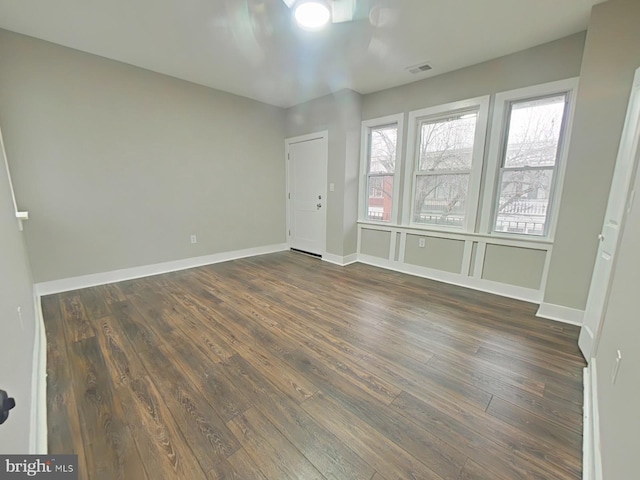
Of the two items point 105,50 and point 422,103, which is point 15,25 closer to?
point 105,50

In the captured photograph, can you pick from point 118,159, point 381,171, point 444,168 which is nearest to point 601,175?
point 444,168

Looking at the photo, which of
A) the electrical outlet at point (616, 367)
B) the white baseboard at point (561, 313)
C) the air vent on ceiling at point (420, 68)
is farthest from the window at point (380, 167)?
the electrical outlet at point (616, 367)

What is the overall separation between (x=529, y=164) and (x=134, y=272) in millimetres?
5025

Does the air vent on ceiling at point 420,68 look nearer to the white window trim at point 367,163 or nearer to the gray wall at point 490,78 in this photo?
the gray wall at point 490,78

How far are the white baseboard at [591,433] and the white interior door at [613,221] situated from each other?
323mm

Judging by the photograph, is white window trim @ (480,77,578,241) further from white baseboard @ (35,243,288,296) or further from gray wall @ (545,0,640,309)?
white baseboard @ (35,243,288,296)

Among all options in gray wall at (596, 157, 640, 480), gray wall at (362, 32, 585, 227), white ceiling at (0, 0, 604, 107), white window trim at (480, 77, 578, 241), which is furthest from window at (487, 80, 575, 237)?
gray wall at (596, 157, 640, 480)

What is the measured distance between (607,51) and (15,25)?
520cm

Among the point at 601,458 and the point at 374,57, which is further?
the point at 374,57

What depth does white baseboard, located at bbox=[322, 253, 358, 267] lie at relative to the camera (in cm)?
436

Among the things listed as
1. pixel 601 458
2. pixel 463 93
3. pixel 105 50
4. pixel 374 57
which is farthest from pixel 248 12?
pixel 601 458

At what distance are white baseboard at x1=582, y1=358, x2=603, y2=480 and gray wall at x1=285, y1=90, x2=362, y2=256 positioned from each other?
3126 millimetres

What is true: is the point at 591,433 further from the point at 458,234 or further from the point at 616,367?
the point at 458,234

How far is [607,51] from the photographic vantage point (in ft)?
6.92
